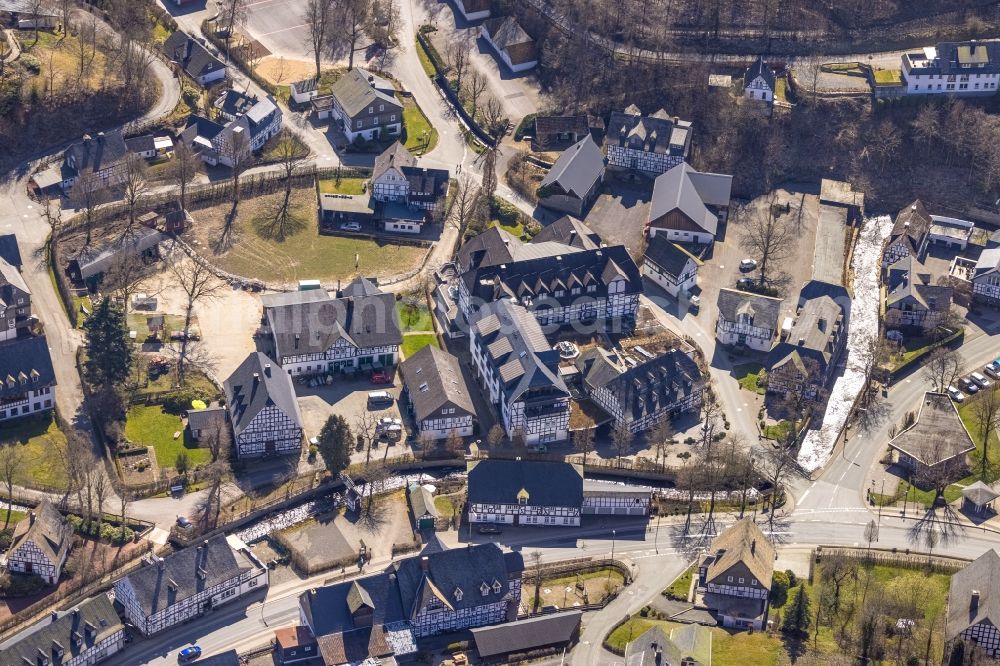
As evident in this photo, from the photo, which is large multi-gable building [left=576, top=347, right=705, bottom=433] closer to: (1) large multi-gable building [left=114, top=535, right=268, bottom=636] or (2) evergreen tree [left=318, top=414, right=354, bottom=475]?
(2) evergreen tree [left=318, top=414, right=354, bottom=475]

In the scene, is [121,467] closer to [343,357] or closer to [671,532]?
[343,357]

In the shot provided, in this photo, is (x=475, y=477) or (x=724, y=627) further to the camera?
(x=475, y=477)

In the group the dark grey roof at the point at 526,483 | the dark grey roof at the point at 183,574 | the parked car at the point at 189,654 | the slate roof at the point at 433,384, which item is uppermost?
the slate roof at the point at 433,384

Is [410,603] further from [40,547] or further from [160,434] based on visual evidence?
[160,434]

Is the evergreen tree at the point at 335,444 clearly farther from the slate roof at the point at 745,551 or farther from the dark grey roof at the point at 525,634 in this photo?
the slate roof at the point at 745,551

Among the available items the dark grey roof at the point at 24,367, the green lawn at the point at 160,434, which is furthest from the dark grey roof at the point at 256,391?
the dark grey roof at the point at 24,367

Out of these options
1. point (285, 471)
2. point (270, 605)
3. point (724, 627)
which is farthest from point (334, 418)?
point (724, 627)

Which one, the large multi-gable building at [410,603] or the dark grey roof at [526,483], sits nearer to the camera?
the large multi-gable building at [410,603]
